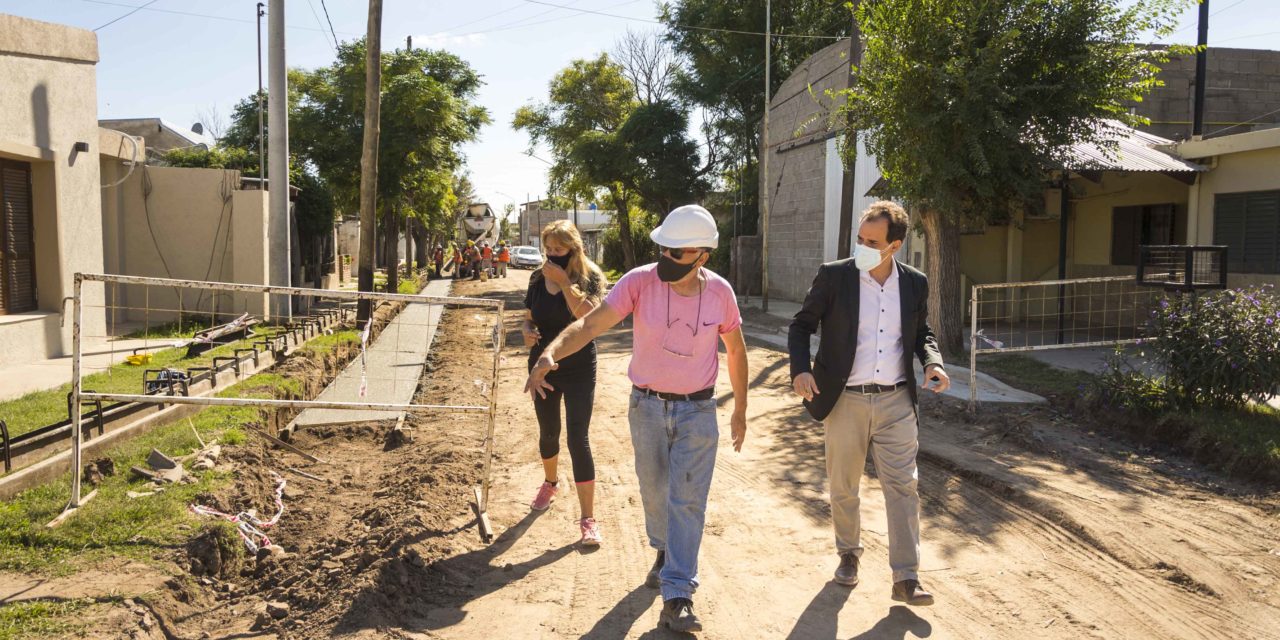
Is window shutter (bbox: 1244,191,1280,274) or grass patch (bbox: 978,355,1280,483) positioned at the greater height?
window shutter (bbox: 1244,191,1280,274)

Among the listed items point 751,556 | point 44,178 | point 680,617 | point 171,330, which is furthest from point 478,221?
point 680,617

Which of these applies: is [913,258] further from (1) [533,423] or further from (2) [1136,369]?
(1) [533,423]

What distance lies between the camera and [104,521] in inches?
209

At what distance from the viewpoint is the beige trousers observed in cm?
449

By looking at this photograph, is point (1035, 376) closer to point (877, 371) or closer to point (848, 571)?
point (848, 571)

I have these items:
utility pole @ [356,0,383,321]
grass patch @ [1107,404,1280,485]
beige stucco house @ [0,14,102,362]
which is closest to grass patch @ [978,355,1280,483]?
grass patch @ [1107,404,1280,485]

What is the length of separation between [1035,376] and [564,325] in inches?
318

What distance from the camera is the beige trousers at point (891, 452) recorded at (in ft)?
14.7

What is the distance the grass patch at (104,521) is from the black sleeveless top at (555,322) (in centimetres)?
230

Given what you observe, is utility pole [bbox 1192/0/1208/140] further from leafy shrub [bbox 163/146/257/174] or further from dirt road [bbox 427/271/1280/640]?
leafy shrub [bbox 163/146/257/174]

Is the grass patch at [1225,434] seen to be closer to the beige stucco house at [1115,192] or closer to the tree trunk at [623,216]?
the beige stucco house at [1115,192]

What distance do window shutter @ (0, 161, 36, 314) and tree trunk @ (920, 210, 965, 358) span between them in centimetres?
1195

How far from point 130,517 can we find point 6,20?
8443mm

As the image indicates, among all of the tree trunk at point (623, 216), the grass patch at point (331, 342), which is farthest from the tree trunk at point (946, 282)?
the tree trunk at point (623, 216)
